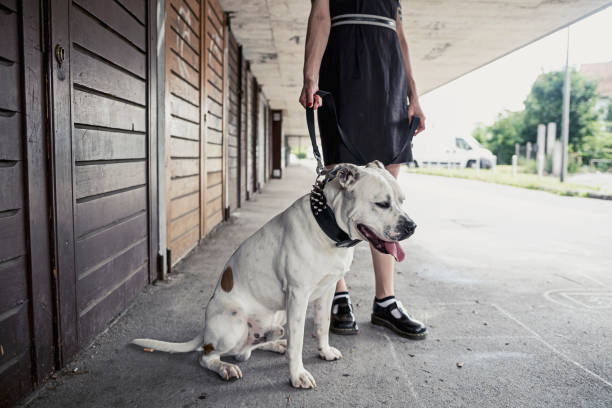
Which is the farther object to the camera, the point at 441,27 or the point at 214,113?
the point at 441,27

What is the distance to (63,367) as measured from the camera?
6.86 feet

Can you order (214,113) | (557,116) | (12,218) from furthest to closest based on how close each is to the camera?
1. (557,116)
2. (214,113)
3. (12,218)

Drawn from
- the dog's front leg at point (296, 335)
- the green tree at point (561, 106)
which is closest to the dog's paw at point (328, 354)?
the dog's front leg at point (296, 335)

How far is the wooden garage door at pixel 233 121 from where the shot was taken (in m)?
7.38

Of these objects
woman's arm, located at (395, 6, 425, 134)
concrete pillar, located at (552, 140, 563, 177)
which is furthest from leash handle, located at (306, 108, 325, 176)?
concrete pillar, located at (552, 140, 563, 177)

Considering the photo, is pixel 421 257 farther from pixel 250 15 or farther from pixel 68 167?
pixel 250 15

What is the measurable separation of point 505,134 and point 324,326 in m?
38.8

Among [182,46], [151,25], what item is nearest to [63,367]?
[151,25]

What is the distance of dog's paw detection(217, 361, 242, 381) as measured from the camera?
2041 millimetres

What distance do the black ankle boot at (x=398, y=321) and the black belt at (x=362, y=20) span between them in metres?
1.54

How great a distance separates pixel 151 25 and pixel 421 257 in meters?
3.16

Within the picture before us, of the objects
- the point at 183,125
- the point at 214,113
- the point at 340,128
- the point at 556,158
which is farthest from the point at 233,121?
the point at 556,158

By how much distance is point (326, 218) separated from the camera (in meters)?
1.91

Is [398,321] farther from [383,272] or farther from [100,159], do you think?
[100,159]
